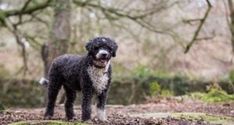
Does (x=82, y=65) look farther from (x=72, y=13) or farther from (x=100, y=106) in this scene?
(x=72, y=13)

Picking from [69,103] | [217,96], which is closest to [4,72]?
[217,96]

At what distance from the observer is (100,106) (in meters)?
7.92

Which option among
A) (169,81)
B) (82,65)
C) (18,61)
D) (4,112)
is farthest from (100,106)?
(18,61)

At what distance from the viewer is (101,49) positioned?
7340mm

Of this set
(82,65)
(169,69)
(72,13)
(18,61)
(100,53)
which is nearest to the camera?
(100,53)

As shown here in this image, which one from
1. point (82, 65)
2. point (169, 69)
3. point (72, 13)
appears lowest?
point (82, 65)

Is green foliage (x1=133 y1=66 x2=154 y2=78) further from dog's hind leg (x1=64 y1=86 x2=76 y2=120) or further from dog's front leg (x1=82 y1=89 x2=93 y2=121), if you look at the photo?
dog's front leg (x1=82 y1=89 x2=93 y2=121)

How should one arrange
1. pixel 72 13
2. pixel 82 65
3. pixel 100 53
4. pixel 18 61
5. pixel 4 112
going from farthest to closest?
1. pixel 18 61
2. pixel 72 13
3. pixel 4 112
4. pixel 82 65
5. pixel 100 53

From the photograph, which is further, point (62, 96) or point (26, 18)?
point (26, 18)

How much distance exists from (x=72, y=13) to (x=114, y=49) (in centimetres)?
1137

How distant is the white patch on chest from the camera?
765 cm

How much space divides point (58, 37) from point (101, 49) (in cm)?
1018

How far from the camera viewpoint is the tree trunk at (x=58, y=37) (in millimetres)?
17181

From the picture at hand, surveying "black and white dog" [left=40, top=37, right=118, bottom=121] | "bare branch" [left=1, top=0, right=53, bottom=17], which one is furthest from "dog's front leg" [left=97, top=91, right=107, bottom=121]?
"bare branch" [left=1, top=0, right=53, bottom=17]
